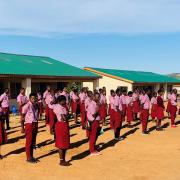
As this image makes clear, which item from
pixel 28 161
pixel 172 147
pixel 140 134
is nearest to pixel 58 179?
pixel 28 161

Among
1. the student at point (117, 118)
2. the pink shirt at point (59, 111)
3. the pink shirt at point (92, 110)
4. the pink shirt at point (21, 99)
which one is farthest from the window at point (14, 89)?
the pink shirt at point (59, 111)

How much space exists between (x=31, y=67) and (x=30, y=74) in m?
2.95

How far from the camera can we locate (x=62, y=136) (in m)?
8.79

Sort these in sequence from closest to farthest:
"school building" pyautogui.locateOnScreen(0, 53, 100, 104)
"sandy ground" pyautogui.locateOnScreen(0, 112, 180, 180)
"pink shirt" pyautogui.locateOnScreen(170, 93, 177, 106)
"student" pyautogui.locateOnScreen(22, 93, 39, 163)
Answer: "sandy ground" pyautogui.locateOnScreen(0, 112, 180, 180)
"student" pyautogui.locateOnScreen(22, 93, 39, 163)
"pink shirt" pyautogui.locateOnScreen(170, 93, 177, 106)
"school building" pyautogui.locateOnScreen(0, 53, 100, 104)

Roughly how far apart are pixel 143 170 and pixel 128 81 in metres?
24.1

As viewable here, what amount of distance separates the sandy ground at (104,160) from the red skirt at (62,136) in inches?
21.4

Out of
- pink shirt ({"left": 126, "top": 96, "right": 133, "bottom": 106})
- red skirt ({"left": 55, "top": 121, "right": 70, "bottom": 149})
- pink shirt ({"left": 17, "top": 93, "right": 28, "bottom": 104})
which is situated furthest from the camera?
pink shirt ({"left": 126, "top": 96, "right": 133, "bottom": 106})

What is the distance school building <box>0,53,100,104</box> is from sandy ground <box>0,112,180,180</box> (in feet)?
28.7

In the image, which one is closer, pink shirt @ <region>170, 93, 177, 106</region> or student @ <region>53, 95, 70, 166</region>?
student @ <region>53, 95, 70, 166</region>

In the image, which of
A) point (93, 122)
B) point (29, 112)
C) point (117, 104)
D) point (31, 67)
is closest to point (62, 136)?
point (29, 112)

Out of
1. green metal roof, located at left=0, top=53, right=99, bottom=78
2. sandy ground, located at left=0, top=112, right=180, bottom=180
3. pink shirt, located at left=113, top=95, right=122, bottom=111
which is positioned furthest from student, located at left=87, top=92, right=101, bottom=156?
green metal roof, located at left=0, top=53, right=99, bottom=78

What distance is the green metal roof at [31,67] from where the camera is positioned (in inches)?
885

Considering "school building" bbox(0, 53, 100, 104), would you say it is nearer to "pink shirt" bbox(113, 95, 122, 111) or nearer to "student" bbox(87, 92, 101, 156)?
"pink shirt" bbox(113, 95, 122, 111)

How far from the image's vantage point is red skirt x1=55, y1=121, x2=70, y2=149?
877 centimetres
